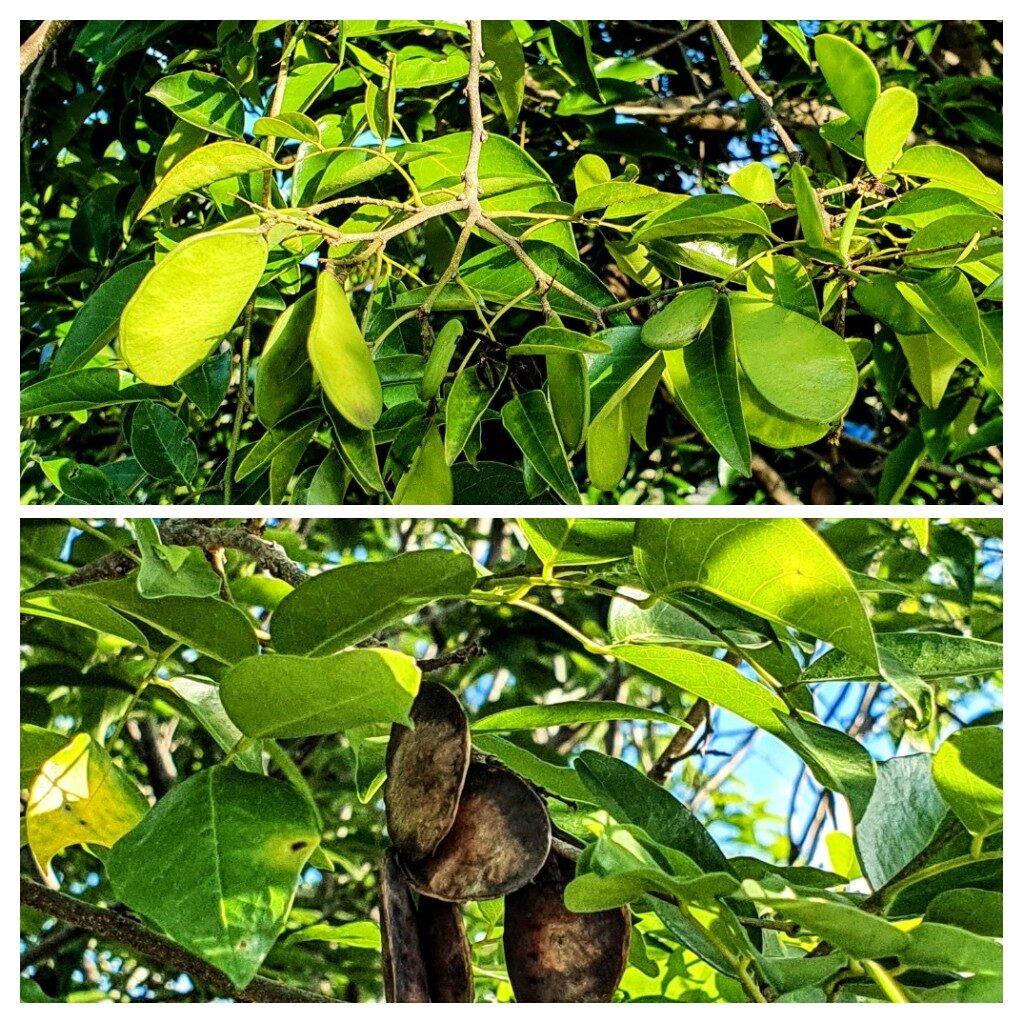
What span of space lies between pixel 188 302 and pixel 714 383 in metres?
0.20

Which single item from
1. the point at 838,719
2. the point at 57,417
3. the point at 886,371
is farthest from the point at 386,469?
the point at 838,719

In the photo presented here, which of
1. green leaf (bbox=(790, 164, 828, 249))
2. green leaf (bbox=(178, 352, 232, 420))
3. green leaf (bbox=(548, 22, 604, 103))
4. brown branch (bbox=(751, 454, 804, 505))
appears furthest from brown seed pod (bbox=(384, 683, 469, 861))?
brown branch (bbox=(751, 454, 804, 505))

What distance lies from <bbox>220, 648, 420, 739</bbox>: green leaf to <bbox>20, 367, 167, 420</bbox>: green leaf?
0.33 meters

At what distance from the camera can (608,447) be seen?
468mm

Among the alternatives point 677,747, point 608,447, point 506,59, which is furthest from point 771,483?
point 608,447

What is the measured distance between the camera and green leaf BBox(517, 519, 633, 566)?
1.38 feet

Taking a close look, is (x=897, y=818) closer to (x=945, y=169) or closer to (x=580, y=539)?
(x=580, y=539)

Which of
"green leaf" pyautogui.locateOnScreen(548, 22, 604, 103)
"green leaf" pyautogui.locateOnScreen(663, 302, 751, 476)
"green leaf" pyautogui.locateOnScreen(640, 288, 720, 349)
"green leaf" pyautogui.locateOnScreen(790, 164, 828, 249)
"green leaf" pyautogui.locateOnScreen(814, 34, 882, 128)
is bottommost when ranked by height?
"green leaf" pyautogui.locateOnScreen(663, 302, 751, 476)

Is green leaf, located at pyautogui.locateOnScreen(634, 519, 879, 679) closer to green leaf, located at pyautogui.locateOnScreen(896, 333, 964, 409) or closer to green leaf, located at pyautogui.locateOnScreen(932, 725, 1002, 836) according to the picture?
green leaf, located at pyautogui.locateOnScreen(932, 725, 1002, 836)

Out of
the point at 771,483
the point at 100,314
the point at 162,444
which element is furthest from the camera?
the point at 771,483

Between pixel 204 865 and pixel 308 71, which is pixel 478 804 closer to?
pixel 204 865

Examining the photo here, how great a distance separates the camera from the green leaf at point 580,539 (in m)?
0.42

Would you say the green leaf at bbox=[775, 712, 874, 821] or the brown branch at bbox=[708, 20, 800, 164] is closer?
the green leaf at bbox=[775, 712, 874, 821]

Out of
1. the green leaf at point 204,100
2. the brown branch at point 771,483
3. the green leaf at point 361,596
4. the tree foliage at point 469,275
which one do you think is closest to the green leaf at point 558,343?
the tree foliage at point 469,275
